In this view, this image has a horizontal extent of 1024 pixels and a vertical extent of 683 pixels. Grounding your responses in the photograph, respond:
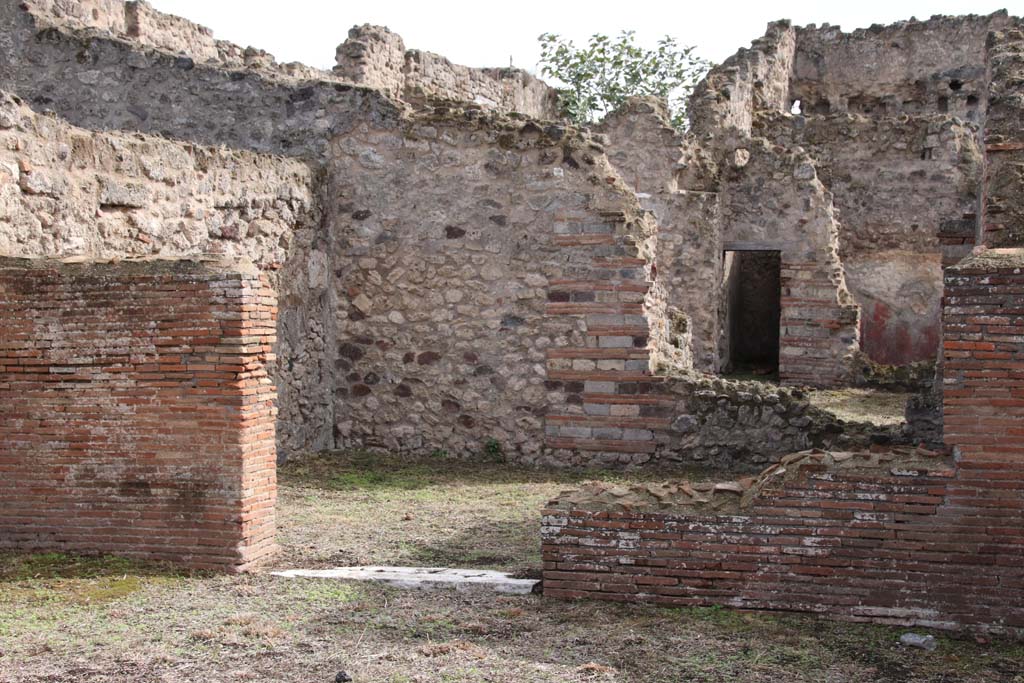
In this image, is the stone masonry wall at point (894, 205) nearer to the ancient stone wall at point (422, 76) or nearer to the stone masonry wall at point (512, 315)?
the ancient stone wall at point (422, 76)

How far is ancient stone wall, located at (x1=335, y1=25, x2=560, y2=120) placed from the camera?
13773 mm

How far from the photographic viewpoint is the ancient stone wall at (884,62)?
2289 cm

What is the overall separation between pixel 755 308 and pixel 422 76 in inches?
239

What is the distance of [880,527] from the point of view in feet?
16.7

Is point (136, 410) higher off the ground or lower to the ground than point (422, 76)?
lower

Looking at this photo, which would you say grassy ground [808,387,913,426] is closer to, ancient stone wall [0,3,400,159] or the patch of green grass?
ancient stone wall [0,3,400,159]

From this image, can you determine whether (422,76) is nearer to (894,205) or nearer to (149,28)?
(149,28)

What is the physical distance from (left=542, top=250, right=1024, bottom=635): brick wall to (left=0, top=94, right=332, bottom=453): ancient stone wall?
259cm

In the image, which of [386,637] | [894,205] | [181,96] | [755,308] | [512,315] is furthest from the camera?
[755,308]

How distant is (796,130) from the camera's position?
59.5 feet

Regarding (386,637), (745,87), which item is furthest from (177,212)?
(745,87)

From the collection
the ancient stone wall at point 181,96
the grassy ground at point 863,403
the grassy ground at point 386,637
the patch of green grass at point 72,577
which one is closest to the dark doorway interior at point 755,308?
the grassy ground at point 863,403

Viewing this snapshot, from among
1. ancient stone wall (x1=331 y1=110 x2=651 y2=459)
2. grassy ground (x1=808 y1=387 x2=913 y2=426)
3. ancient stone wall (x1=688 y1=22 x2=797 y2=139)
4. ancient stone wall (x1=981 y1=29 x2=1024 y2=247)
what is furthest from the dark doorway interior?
ancient stone wall (x1=981 y1=29 x2=1024 y2=247)

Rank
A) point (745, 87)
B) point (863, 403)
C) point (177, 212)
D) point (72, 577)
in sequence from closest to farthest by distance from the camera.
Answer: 1. point (72, 577)
2. point (177, 212)
3. point (863, 403)
4. point (745, 87)
